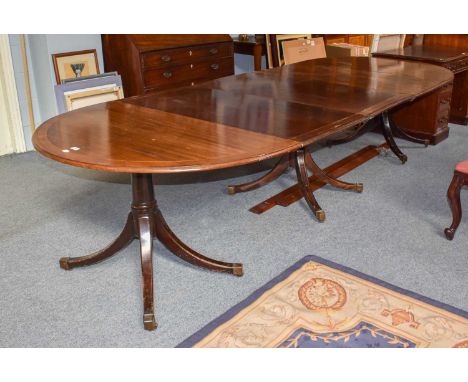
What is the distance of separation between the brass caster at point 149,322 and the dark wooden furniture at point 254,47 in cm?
317

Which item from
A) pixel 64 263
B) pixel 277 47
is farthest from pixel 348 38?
pixel 64 263

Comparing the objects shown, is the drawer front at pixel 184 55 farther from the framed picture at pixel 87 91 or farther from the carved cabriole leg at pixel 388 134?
the carved cabriole leg at pixel 388 134

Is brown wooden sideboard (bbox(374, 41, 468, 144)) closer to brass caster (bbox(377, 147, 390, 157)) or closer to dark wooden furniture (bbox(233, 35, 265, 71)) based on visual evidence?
brass caster (bbox(377, 147, 390, 157))

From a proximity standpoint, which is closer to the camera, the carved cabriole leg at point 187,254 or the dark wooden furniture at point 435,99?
the carved cabriole leg at point 187,254

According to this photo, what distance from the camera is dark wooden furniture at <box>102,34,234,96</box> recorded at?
13.8ft

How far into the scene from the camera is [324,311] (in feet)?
7.48

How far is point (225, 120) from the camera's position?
8.02 ft

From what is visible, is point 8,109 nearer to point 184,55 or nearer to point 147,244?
point 184,55

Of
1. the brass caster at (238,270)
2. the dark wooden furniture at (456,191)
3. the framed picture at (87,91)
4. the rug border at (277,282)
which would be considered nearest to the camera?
the rug border at (277,282)

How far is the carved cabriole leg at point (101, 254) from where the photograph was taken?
8.48 feet

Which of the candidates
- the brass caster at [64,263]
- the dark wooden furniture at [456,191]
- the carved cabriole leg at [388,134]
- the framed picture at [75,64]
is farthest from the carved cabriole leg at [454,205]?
the framed picture at [75,64]

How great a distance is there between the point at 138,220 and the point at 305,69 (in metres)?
1.82

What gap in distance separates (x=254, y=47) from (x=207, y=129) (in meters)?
2.77
